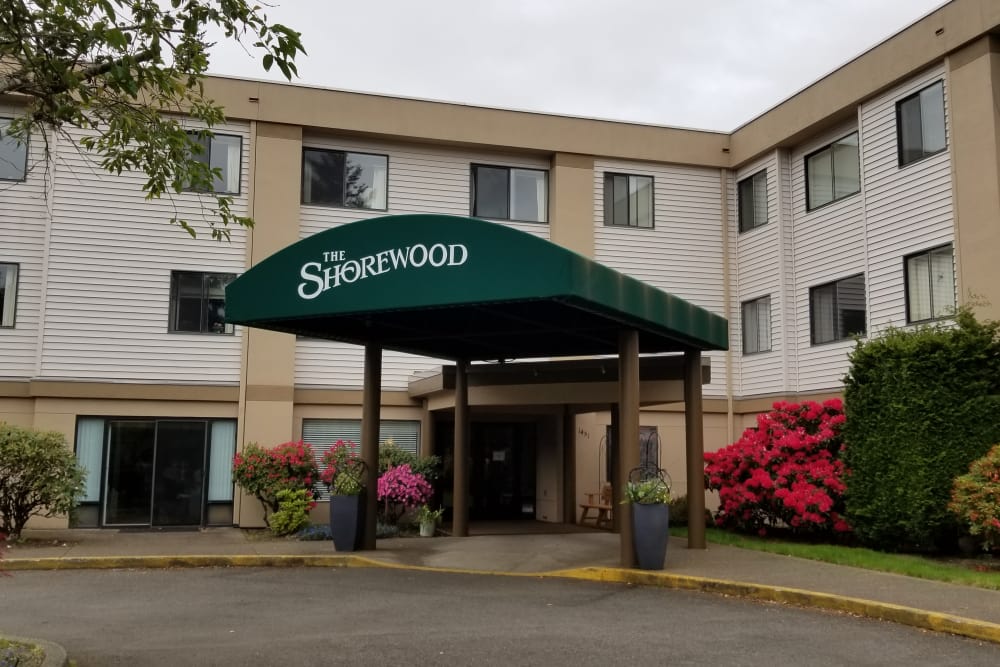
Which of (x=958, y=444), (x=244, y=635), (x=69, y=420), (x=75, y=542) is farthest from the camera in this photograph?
(x=69, y=420)

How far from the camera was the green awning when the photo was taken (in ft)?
36.6

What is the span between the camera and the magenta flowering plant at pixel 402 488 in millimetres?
18469

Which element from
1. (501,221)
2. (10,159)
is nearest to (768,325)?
(501,221)

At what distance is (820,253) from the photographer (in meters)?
20.9

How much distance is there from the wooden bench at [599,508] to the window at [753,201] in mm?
7296

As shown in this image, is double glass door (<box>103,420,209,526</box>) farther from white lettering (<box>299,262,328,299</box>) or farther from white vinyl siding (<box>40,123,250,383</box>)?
white lettering (<box>299,262,328,299</box>)

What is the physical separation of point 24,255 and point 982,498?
700 inches

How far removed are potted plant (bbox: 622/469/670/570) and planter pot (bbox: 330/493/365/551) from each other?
4536 mm

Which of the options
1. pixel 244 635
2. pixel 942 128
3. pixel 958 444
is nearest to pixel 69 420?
pixel 244 635

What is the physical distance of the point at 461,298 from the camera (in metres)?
11.6

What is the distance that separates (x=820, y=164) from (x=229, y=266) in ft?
42.7

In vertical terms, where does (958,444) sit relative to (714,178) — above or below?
below

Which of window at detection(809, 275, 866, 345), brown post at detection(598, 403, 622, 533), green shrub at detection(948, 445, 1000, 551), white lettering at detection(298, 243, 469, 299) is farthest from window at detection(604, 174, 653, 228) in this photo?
white lettering at detection(298, 243, 469, 299)

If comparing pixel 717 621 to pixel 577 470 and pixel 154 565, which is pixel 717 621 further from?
pixel 577 470
